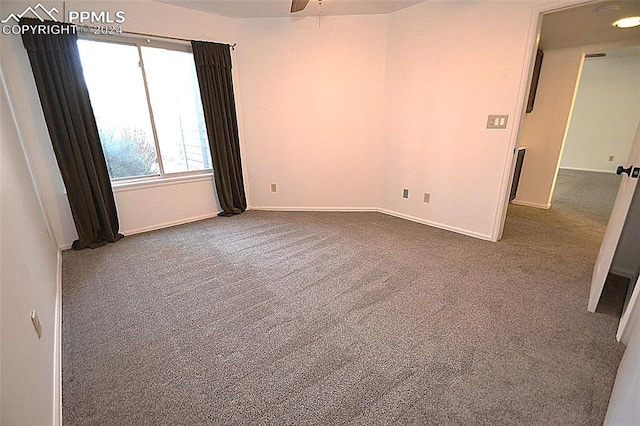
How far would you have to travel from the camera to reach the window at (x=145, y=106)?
294 centimetres

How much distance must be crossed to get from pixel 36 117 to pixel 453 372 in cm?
382

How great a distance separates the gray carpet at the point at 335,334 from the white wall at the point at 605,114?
5652 millimetres

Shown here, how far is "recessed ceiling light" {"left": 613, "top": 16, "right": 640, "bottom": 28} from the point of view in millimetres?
2843

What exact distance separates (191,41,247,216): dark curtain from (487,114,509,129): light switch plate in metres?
2.96

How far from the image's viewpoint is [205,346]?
1.67 meters

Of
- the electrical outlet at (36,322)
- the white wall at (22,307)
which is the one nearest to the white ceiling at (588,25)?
the white wall at (22,307)

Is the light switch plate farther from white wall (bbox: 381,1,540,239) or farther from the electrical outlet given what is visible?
the electrical outlet

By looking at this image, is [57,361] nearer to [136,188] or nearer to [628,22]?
[136,188]

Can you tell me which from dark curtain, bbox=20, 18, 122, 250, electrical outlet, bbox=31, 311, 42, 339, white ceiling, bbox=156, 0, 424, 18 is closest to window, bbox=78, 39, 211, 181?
dark curtain, bbox=20, 18, 122, 250

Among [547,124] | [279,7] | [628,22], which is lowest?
[547,124]

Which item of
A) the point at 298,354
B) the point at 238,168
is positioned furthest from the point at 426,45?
the point at 298,354

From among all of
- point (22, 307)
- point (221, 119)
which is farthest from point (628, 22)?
point (22, 307)

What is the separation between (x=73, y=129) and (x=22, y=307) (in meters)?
2.13

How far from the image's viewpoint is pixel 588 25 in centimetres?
306
